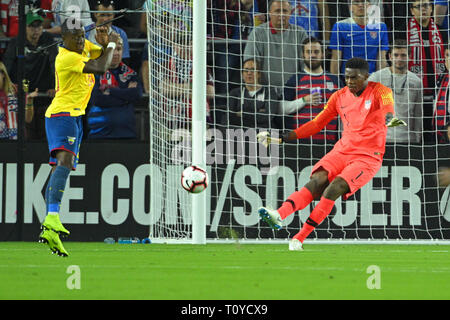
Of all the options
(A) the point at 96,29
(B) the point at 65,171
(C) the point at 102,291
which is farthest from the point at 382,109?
(C) the point at 102,291

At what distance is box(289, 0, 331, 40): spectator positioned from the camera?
1314 centimetres

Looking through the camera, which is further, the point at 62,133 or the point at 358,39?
the point at 358,39

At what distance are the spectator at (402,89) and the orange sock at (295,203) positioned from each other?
3.08 metres

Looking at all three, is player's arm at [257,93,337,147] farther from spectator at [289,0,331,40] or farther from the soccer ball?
spectator at [289,0,331,40]

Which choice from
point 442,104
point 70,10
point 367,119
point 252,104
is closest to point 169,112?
point 252,104

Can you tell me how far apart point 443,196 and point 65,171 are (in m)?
5.50

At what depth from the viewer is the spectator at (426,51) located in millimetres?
12820

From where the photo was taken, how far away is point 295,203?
9852mm

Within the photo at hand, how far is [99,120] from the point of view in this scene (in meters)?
12.5

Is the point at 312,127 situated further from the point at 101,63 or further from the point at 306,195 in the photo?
the point at 101,63

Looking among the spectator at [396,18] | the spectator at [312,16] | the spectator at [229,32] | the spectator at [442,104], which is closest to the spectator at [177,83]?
the spectator at [229,32]

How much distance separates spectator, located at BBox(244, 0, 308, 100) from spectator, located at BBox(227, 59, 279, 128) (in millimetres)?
204

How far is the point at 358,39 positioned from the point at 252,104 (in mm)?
1801

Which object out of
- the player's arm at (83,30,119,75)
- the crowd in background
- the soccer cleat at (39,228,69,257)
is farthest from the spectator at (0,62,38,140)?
the soccer cleat at (39,228,69,257)
